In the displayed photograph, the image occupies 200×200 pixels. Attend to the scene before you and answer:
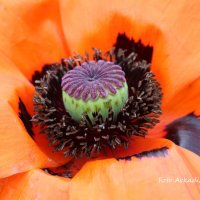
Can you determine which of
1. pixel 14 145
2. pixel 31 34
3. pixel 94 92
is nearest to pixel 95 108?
pixel 94 92

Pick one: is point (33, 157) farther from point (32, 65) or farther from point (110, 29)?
point (110, 29)

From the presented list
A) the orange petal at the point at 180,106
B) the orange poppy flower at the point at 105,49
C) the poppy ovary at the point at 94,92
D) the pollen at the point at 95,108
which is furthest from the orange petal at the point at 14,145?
the orange petal at the point at 180,106

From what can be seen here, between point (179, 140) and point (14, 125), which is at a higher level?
point (14, 125)

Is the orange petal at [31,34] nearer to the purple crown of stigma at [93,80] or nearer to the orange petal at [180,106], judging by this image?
the purple crown of stigma at [93,80]

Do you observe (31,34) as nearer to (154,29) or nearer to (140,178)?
(154,29)

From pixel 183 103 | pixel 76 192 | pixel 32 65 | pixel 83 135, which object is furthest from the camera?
pixel 32 65

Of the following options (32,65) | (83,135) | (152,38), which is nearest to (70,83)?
(83,135)
